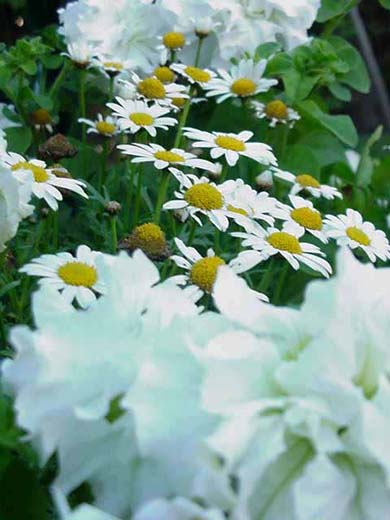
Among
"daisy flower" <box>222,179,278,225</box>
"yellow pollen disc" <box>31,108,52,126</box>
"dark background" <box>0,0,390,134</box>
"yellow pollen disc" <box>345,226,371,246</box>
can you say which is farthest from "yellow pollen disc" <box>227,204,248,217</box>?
"dark background" <box>0,0,390,134</box>

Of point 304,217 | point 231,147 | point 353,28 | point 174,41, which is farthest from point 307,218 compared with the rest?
point 353,28

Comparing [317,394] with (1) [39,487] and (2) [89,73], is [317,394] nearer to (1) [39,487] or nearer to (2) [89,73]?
(1) [39,487]

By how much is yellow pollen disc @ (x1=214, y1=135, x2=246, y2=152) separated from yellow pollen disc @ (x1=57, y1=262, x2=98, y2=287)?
251 mm

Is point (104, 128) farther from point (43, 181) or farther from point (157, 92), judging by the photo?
point (43, 181)

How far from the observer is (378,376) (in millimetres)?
387

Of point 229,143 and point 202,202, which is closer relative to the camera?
point 202,202

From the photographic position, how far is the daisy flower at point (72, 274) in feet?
1.95

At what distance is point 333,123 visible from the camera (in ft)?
3.54

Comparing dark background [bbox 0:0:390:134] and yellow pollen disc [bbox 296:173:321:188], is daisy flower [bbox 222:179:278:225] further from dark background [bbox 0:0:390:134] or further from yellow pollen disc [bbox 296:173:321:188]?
→ dark background [bbox 0:0:390:134]

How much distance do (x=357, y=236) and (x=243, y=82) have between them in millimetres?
277

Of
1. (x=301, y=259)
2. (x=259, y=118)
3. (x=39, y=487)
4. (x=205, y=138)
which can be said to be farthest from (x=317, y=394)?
(x=259, y=118)

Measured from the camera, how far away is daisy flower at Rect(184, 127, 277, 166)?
811 millimetres

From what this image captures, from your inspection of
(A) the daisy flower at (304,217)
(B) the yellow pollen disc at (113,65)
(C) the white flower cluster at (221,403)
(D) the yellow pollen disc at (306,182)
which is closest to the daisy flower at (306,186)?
(D) the yellow pollen disc at (306,182)

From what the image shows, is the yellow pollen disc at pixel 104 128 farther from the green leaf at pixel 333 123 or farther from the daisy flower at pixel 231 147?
the green leaf at pixel 333 123
